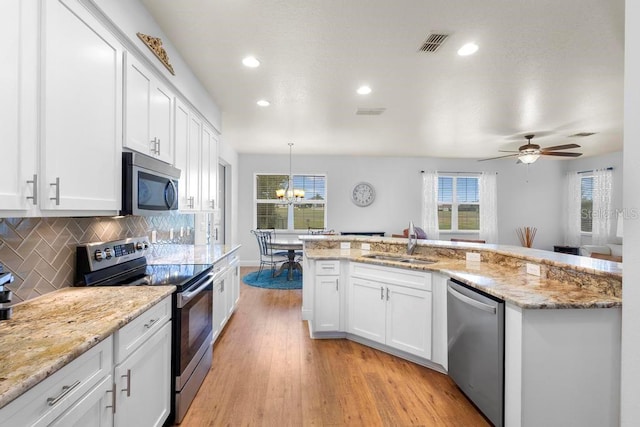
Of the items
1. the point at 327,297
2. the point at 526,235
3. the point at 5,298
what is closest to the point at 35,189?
the point at 5,298

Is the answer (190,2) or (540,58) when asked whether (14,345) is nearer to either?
(190,2)

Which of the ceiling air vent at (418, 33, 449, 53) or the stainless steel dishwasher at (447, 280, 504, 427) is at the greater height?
the ceiling air vent at (418, 33, 449, 53)

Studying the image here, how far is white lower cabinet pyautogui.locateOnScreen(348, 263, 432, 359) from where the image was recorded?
256 centimetres

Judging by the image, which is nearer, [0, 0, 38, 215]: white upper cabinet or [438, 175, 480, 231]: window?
[0, 0, 38, 215]: white upper cabinet

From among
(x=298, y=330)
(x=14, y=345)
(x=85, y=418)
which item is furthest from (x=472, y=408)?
(x=14, y=345)

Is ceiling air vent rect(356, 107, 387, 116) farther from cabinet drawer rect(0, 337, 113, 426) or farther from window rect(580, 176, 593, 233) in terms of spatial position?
window rect(580, 176, 593, 233)

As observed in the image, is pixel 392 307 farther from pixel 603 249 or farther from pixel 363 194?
pixel 603 249

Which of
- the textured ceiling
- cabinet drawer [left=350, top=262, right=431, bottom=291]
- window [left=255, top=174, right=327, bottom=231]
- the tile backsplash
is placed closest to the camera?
the tile backsplash

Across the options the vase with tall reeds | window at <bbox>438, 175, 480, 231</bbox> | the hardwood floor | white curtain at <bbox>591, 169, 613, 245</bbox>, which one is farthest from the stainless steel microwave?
white curtain at <bbox>591, 169, 613, 245</bbox>

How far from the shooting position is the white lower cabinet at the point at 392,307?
8.40ft

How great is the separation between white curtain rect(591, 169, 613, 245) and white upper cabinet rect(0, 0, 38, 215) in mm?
9099

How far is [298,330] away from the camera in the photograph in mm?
3428

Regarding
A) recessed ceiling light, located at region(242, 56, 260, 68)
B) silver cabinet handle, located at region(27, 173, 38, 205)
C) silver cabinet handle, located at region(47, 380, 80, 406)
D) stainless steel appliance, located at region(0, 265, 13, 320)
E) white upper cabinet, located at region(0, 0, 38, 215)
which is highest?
recessed ceiling light, located at region(242, 56, 260, 68)

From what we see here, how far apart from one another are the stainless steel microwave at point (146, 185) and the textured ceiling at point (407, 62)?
40.6 inches
